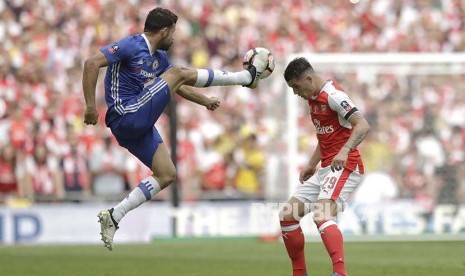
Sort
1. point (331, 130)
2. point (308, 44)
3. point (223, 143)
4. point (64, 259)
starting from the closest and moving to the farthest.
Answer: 1. point (331, 130)
2. point (64, 259)
3. point (223, 143)
4. point (308, 44)

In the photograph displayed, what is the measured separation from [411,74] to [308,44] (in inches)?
182

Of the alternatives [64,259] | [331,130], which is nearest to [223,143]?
[64,259]

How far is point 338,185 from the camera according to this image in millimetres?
12070

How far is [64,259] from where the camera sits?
1725cm

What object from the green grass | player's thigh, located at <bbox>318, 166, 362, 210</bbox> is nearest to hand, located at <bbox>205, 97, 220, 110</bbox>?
player's thigh, located at <bbox>318, 166, 362, 210</bbox>

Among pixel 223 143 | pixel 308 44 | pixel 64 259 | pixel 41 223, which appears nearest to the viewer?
pixel 64 259

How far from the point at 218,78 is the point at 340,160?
1.70 metres

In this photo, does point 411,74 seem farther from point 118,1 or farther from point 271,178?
point 118,1

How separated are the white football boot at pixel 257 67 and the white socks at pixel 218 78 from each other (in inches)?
2.3

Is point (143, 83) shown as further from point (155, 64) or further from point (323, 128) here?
point (323, 128)

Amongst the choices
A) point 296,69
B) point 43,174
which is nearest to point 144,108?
point 296,69

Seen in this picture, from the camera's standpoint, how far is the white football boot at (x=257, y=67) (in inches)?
492

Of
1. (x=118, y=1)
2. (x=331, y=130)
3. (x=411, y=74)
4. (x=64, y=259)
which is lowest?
(x=64, y=259)

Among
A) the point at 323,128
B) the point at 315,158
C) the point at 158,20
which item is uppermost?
the point at 158,20
